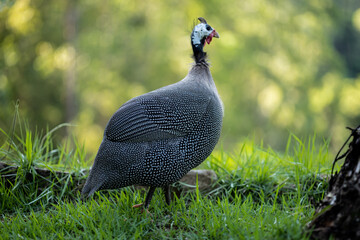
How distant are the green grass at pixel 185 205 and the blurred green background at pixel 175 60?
6308mm

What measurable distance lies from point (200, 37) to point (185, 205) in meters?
1.42

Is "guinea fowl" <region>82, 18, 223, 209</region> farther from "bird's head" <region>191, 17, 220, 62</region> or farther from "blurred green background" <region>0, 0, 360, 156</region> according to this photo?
"blurred green background" <region>0, 0, 360, 156</region>

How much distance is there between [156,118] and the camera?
297cm

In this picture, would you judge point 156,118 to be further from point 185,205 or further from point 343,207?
point 343,207

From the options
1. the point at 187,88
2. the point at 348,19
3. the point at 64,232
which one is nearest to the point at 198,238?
the point at 64,232

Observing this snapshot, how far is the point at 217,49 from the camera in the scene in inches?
466

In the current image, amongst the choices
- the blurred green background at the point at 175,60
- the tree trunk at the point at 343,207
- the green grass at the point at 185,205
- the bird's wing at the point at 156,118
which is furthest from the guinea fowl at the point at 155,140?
the blurred green background at the point at 175,60

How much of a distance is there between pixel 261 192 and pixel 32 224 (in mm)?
1834

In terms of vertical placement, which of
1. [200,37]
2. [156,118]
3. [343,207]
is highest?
[200,37]

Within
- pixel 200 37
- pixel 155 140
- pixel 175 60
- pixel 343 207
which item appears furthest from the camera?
pixel 175 60

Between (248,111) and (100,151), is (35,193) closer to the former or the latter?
(100,151)

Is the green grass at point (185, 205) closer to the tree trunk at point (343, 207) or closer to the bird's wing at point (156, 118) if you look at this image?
the tree trunk at point (343, 207)

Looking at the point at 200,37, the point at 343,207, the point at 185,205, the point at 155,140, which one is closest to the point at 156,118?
the point at 155,140

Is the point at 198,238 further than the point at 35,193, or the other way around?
the point at 35,193
